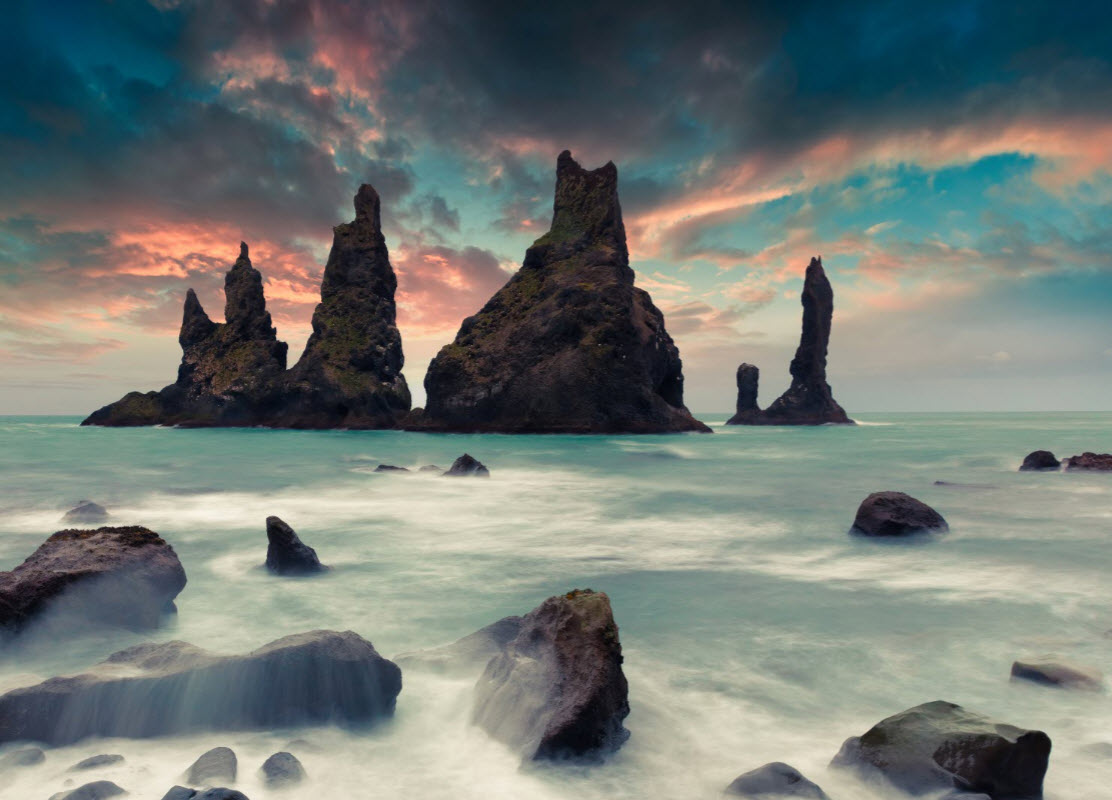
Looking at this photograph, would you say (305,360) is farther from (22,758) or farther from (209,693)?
(22,758)

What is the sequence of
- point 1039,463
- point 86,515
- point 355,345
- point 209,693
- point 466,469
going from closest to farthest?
point 209,693 → point 86,515 → point 466,469 → point 1039,463 → point 355,345

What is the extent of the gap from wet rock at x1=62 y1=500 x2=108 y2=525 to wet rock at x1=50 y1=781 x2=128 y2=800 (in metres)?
10.7

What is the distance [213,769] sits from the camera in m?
3.14

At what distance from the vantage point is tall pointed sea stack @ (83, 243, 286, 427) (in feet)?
212

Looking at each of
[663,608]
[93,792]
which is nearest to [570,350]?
[663,608]

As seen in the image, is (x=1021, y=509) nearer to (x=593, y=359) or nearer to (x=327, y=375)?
(x=593, y=359)

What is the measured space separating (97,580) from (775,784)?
5.51 m

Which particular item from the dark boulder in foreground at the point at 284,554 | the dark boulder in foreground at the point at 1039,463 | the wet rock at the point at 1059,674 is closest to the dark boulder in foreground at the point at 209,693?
the dark boulder in foreground at the point at 284,554

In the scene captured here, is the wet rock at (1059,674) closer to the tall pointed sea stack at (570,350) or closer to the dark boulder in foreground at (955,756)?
Answer: the dark boulder in foreground at (955,756)

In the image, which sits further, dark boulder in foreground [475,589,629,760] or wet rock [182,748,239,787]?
dark boulder in foreground [475,589,629,760]

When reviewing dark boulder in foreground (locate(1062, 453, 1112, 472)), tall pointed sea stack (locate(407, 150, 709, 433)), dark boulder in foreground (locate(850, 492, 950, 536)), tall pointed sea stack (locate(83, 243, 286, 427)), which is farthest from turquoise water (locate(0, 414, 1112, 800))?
tall pointed sea stack (locate(83, 243, 286, 427))

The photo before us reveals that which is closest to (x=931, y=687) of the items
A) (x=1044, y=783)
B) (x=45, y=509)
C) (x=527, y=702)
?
(x=1044, y=783)

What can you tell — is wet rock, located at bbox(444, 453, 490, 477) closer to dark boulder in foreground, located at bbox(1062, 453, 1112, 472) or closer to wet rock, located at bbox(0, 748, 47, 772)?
wet rock, located at bbox(0, 748, 47, 772)

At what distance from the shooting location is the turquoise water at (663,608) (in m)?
3.45
